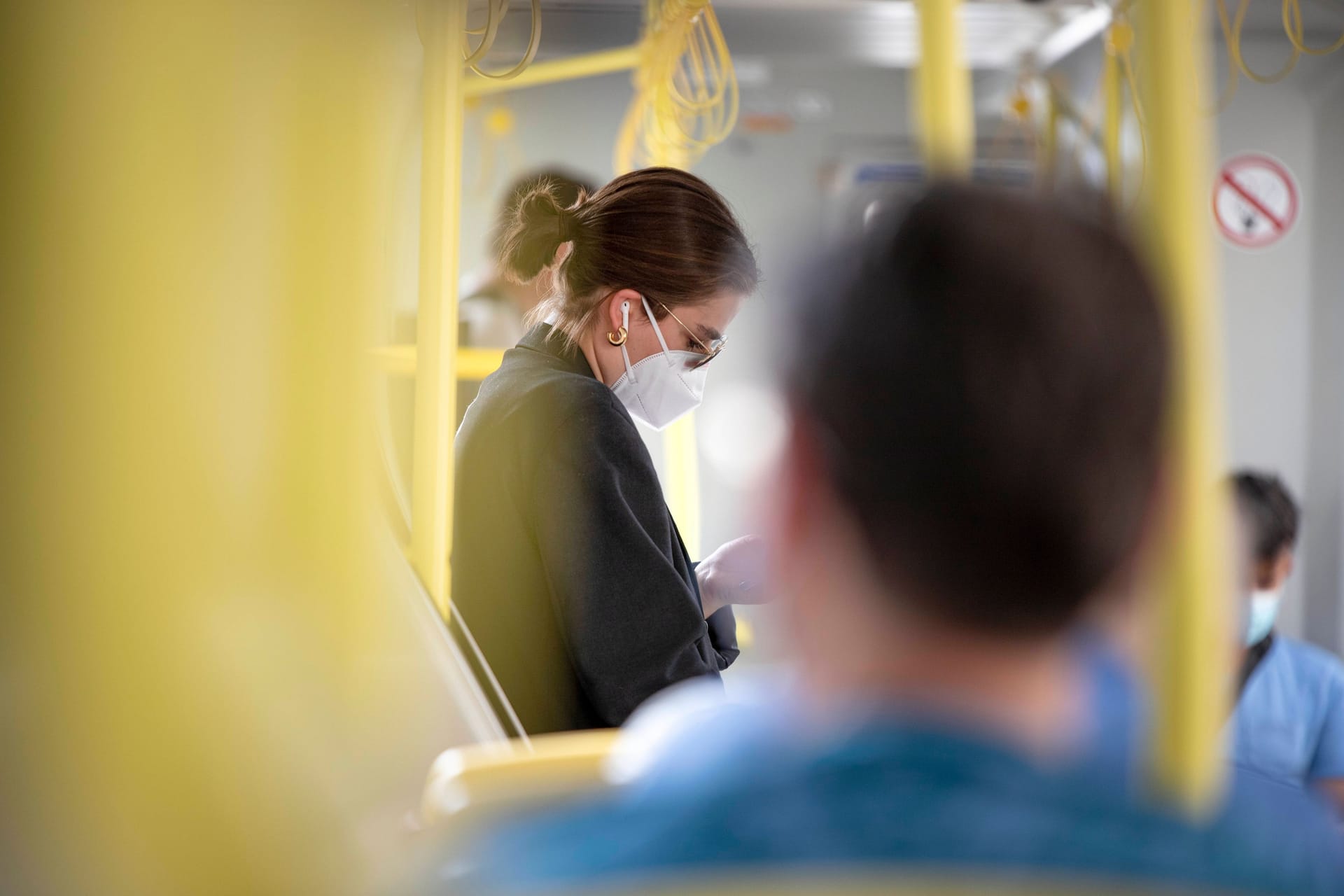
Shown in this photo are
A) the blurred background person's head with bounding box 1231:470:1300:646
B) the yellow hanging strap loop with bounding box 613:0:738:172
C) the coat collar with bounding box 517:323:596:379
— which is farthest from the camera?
the blurred background person's head with bounding box 1231:470:1300:646

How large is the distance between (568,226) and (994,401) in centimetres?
112

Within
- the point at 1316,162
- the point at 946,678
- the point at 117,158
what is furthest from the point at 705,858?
the point at 1316,162

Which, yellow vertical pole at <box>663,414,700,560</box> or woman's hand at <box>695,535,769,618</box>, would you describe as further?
yellow vertical pole at <box>663,414,700,560</box>

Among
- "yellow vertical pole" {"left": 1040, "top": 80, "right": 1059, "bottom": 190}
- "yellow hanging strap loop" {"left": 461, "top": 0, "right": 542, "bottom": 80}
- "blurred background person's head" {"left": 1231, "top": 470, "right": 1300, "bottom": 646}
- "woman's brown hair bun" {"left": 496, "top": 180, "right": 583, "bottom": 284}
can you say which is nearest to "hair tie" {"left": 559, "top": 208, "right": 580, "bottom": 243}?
"woman's brown hair bun" {"left": 496, "top": 180, "right": 583, "bottom": 284}

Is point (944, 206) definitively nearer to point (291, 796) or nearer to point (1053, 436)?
point (1053, 436)

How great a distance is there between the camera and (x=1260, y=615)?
2443mm

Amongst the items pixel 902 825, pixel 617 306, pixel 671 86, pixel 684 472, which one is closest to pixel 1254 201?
pixel 684 472

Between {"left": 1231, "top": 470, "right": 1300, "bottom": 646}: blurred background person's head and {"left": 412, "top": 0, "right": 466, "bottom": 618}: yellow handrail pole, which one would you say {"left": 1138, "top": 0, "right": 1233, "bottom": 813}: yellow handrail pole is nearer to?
{"left": 412, "top": 0, "right": 466, "bottom": 618}: yellow handrail pole

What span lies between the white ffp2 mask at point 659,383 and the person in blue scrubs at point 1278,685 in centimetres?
134

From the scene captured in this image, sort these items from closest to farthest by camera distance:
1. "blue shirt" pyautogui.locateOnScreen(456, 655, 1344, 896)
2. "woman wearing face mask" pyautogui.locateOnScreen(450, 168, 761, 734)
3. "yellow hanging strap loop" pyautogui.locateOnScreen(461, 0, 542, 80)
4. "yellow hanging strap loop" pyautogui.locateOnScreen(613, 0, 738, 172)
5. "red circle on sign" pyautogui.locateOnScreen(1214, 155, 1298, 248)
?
1. "blue shirt" pyautogui.locateOnScreen(456, 655, 1344, 896)
2. "yellow hanging strap loop" pyautogui.locateOnScreen(461, 0, 542, 80)
3. "woman wearing face mask" pyautogui.locateOnScreen(450, 168, 761, 734)
4. "yellow hanging strap loop" pyautogui.locateOnScreen(613, 0, 738, 172)
5. "red circle on sign" pyautogui.locateOnScreen(1214, 155, 1298, 248)

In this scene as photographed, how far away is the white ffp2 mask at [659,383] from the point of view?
156 centimetres

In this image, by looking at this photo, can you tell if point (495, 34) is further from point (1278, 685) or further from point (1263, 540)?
point (1278, 685)

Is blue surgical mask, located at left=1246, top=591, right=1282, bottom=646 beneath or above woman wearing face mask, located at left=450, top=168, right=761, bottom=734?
beneath

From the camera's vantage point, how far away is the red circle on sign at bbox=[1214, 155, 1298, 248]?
409 centimetres
